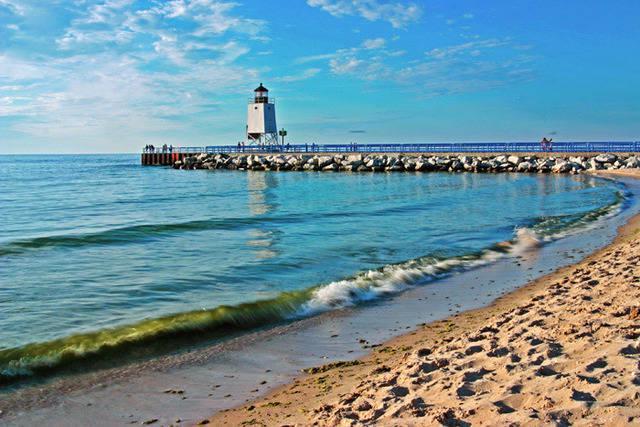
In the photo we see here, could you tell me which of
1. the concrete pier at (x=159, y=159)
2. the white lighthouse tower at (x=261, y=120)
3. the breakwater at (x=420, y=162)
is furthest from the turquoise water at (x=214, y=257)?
the concrete pier at (x=159, y=159)

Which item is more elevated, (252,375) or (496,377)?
(496,377)

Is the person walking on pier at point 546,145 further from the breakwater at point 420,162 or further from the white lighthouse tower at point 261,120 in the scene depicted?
the white lighthouse tower at point 261,120

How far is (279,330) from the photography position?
773cm

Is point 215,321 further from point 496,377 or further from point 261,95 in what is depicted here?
point 261,95

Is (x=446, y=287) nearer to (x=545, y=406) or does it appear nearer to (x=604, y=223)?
(x=545, y=406)

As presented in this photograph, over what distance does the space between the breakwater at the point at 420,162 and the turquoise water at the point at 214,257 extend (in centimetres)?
2175

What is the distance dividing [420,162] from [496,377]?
5172 cm

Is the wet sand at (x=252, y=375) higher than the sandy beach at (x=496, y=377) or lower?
lower

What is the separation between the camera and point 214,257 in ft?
42.4

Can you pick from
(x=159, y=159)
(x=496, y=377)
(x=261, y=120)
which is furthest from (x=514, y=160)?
(x=496, y=377)

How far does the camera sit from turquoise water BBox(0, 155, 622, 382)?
774 cm

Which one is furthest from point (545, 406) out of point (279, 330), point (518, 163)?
point (518, 163)

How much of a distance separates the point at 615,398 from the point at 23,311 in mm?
7485

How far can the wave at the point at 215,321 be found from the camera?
652cm
